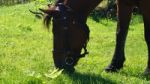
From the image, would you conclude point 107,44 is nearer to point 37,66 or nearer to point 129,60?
point 129,60

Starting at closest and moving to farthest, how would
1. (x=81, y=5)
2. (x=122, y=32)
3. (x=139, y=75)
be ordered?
(x=81, y=5) < (x=139, y=75) < (x=122, y=32)

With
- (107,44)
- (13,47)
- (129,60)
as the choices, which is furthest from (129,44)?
(13,47)

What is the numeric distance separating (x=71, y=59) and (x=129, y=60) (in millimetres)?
2079

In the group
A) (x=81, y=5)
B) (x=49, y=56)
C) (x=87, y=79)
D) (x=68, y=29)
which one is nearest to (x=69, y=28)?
(x=68, y=29)

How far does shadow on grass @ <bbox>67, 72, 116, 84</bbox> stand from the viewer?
5906 millimetres

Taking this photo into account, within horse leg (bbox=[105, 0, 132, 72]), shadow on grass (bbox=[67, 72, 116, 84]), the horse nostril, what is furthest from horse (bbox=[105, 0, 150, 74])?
the horse nostril

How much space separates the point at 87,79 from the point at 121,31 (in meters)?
1.40

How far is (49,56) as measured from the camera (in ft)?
26.6

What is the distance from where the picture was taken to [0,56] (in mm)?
7867

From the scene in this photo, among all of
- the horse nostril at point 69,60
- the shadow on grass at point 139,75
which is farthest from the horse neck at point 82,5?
the shadow on grass at point 139,75

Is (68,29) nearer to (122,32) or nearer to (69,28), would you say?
(69,28)

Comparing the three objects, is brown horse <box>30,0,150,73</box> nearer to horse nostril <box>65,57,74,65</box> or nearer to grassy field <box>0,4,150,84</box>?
horse nostril <box>65,57,74,65</box>

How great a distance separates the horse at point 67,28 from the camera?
19.6 feet

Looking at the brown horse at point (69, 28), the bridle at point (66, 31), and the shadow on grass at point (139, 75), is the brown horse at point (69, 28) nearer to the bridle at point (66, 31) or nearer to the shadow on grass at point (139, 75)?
the bridle at point (66, 31)
